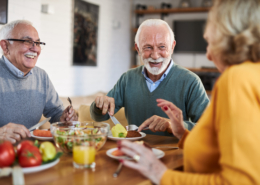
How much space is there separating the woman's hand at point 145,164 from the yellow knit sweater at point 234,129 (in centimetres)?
3

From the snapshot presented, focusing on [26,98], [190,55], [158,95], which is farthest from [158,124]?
[190,55]

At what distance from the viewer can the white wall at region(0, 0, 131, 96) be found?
361cm

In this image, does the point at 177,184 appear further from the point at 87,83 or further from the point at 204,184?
the point at 87,83

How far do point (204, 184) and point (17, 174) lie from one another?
0.57 metres

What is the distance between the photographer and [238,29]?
→ 0.85 meters

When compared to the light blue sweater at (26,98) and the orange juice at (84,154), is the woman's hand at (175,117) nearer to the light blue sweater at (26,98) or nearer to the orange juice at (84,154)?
the orange juice at (84,154)

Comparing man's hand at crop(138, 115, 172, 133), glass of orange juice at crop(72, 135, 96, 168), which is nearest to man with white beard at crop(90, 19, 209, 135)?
man's hand at crop(138, 115, 172, 133)

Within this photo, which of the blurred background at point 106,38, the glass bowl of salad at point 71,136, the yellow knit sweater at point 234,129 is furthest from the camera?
the blurred background at point 106,38

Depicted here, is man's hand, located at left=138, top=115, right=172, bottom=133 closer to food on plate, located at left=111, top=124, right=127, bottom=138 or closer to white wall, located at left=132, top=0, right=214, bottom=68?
food on plate, located at left=111, top=124, right=127, bottom=138

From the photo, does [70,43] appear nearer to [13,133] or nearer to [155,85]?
[155,85]

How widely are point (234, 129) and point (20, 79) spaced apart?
5.54ft

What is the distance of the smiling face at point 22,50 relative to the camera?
6.68 ft

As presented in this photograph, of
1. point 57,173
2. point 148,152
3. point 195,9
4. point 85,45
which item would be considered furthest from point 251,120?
point 195,9

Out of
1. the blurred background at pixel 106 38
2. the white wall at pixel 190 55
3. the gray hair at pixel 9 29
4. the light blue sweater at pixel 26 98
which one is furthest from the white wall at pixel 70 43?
the light blue sweater at pixel 26 98
